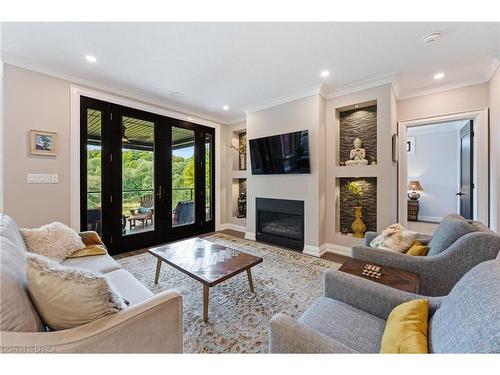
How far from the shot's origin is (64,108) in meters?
2.76

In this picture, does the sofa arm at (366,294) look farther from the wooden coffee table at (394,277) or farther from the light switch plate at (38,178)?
the light switch plate at (38,178)

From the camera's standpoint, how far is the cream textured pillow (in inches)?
33.0

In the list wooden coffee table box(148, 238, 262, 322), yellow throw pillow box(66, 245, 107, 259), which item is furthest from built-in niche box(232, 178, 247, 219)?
yellow throw pillow box(66, 245, 107, 259)

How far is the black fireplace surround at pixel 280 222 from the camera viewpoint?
3455 millimetres

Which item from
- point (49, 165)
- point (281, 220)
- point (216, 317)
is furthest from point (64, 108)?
point (281, 220)

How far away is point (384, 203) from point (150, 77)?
3703mm

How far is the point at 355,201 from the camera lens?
134 inches

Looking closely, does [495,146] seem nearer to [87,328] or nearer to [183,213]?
[87,328]

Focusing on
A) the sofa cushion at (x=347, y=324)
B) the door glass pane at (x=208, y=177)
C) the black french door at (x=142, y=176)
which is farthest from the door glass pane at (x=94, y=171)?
the sofa cushion at (x=347, y=324)

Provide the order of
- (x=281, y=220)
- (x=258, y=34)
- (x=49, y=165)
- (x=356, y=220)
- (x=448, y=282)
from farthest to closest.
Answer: (x=281, y=220)
(x=356, y=220)
(x=49, y=165)
(x=258, y=34)
(x=448, y=282)

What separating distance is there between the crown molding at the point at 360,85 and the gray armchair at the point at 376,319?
2762mm

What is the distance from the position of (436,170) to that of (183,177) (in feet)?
21.0

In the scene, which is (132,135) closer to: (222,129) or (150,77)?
(150,77)
